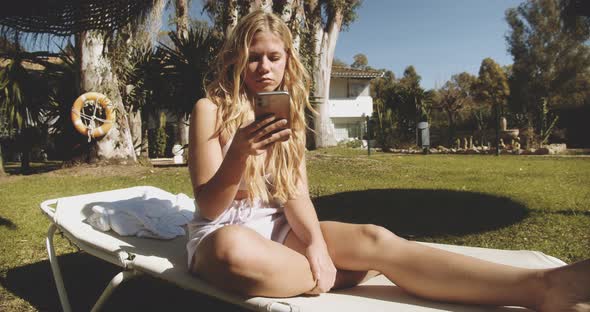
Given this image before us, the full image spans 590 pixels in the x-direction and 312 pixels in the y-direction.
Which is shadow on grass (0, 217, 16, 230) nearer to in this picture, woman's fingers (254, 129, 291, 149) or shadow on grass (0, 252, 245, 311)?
shadow on grass (0, 252, 245, 311)

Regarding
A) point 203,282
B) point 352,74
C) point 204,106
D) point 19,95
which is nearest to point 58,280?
point 203,282

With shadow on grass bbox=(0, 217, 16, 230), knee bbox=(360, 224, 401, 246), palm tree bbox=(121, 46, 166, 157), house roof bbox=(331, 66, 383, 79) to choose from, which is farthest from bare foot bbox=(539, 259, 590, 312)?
house roof bbox=(331, 66, 383, 79)

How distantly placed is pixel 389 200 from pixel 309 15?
39.1ft

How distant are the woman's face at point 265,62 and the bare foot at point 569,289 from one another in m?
1.36

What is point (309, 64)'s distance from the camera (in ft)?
35.4

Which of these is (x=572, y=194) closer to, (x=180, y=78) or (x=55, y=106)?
(x=180, y=78)

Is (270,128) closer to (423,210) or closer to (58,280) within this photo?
(58,280)

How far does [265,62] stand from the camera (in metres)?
2.00

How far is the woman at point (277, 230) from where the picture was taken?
1.55m

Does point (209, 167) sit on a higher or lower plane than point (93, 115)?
lower

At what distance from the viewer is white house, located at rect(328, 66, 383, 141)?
2945cm

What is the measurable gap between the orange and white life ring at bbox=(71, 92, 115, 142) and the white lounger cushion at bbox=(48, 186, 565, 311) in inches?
289

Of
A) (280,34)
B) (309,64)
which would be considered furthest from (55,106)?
(280,34)

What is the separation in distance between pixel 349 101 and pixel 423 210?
2524 centimetres
